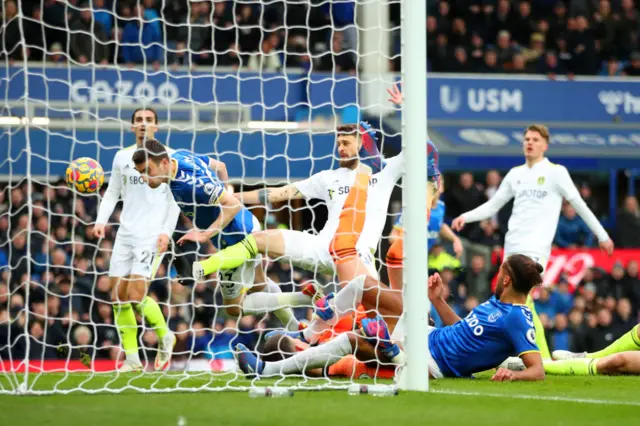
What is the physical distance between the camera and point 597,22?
66.2 feet

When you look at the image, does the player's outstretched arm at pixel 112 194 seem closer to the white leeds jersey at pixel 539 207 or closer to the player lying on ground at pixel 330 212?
the player lying on ground at pixel 330 212

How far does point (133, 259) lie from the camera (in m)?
9.09

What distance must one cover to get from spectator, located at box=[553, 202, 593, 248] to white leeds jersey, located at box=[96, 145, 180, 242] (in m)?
8.47

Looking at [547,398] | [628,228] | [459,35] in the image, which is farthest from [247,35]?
[547,398]

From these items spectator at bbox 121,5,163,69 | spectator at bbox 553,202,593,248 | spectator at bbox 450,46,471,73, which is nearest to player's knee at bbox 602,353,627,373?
spectator at bbox 553,202,593,248

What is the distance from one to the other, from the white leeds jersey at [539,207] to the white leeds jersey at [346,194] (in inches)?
55.7

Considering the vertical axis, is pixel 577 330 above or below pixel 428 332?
below

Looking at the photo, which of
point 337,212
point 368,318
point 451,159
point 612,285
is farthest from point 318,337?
point 451,159

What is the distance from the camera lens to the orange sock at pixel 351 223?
8.05m

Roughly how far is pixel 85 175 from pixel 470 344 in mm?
2938

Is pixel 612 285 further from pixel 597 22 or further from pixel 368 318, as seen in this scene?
pixel 368 318

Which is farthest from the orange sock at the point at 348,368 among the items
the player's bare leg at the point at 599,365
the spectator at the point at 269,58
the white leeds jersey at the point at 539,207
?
the spectator at the point at 269,58

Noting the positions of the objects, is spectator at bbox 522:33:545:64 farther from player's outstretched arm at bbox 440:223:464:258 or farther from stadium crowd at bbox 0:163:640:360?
player's outstretched arm at bbox 440:223:464:258

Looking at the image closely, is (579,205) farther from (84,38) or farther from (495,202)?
(84,38)
